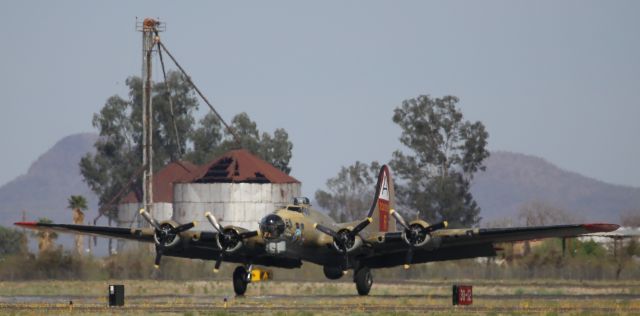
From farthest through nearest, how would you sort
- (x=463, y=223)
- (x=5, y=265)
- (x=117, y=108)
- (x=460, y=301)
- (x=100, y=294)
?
1. (x=117, y=108)
2. (x=463, y=223)
3. (x=5, y=265)
4. (x=100, y=294)
5. (x=460, y=301)

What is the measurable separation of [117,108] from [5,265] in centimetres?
7744

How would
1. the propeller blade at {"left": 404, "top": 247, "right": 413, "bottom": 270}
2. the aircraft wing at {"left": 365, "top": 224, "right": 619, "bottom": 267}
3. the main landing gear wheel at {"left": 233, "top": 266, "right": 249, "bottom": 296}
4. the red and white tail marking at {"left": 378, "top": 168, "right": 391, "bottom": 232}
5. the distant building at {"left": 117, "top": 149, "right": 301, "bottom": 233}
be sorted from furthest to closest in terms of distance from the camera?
the distant building at {"left": 117, "top": 149, "right": 301, "bottom": 233}, the red and white tail marking at {"left": 378, "top": 168, "right": 391, "bottom": 232}, the main landing gear wheel at {"left": 233, "top": 266, "right": 249, "bottom": 296}, the propeller blade at {"left": 404, "top": 247, "right": 413, "bottom": 270}, the aircraft wing at {"left": 365, "top": 224, "right": 619, "bottom": 267}

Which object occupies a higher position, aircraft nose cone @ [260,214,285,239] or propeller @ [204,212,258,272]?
aircraft nose cone @ [260,214,285,239]

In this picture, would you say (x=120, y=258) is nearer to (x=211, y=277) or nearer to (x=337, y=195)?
(x=211, y=277)

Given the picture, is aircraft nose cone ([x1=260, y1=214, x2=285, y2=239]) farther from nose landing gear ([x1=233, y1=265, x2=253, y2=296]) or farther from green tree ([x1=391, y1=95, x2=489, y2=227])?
green tree ([x1=391, y1=95, x2=489, y2=227])

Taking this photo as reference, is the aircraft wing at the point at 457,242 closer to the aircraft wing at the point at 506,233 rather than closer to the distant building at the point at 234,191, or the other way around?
the aircraft wing at the point at 506,233

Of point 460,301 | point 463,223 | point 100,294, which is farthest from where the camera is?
point 463,223

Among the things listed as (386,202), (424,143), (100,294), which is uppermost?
(424,143)

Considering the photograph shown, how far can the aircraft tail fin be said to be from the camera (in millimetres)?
55684

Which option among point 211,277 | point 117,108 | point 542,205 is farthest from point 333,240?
point 542,205

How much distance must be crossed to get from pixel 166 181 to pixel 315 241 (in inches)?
3152

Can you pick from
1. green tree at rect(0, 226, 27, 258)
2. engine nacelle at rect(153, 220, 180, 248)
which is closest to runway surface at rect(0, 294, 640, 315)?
engine nacelle at rect(153, 220, 180, 248)

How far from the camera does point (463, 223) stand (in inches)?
5167

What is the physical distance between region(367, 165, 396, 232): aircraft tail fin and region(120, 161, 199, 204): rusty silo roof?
67179 millimetres
